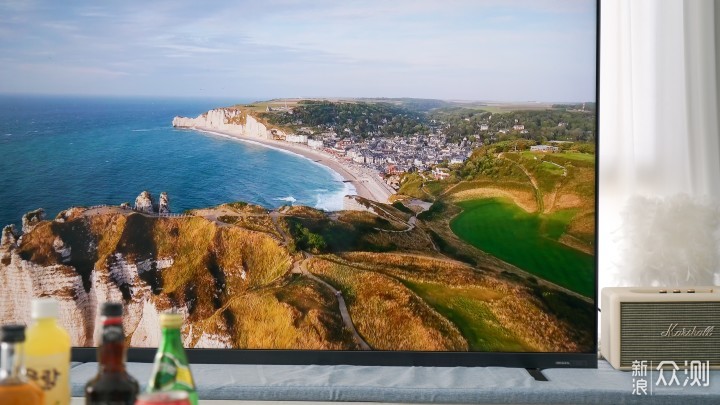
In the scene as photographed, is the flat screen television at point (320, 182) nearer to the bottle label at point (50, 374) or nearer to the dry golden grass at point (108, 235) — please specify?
the dry golden grass at point (108, 235)

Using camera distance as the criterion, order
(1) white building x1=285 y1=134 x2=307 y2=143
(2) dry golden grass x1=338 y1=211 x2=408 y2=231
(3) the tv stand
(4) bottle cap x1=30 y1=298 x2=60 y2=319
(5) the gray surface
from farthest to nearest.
A: (1) white building x1=285 y1=134 x2=307 y2=143 < (2) dry golden grass x1=338 y1=211 x2=408 y2=231 < (3) the tv stand < (5) the gray surface < (4) bottle cap x1=30 y1=298 x2=60 y2=319

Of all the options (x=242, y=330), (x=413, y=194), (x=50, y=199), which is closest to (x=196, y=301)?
(x=242, y=330)

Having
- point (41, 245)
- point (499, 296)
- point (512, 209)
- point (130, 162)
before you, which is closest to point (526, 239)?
point (512, 209)

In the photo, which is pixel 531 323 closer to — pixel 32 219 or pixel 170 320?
pixel 32 219

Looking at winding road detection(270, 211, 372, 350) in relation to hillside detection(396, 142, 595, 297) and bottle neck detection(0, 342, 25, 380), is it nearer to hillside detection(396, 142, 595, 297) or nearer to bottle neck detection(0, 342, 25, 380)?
hillside detection(396, 142, 595, 297)

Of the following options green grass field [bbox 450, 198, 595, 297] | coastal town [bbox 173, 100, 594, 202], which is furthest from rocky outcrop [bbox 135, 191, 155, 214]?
green grass field [bbox 450, 198, 595, 297]

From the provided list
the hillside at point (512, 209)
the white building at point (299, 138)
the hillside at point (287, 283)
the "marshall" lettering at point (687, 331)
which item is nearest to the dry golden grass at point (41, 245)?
the hillside at point (287, 283)
